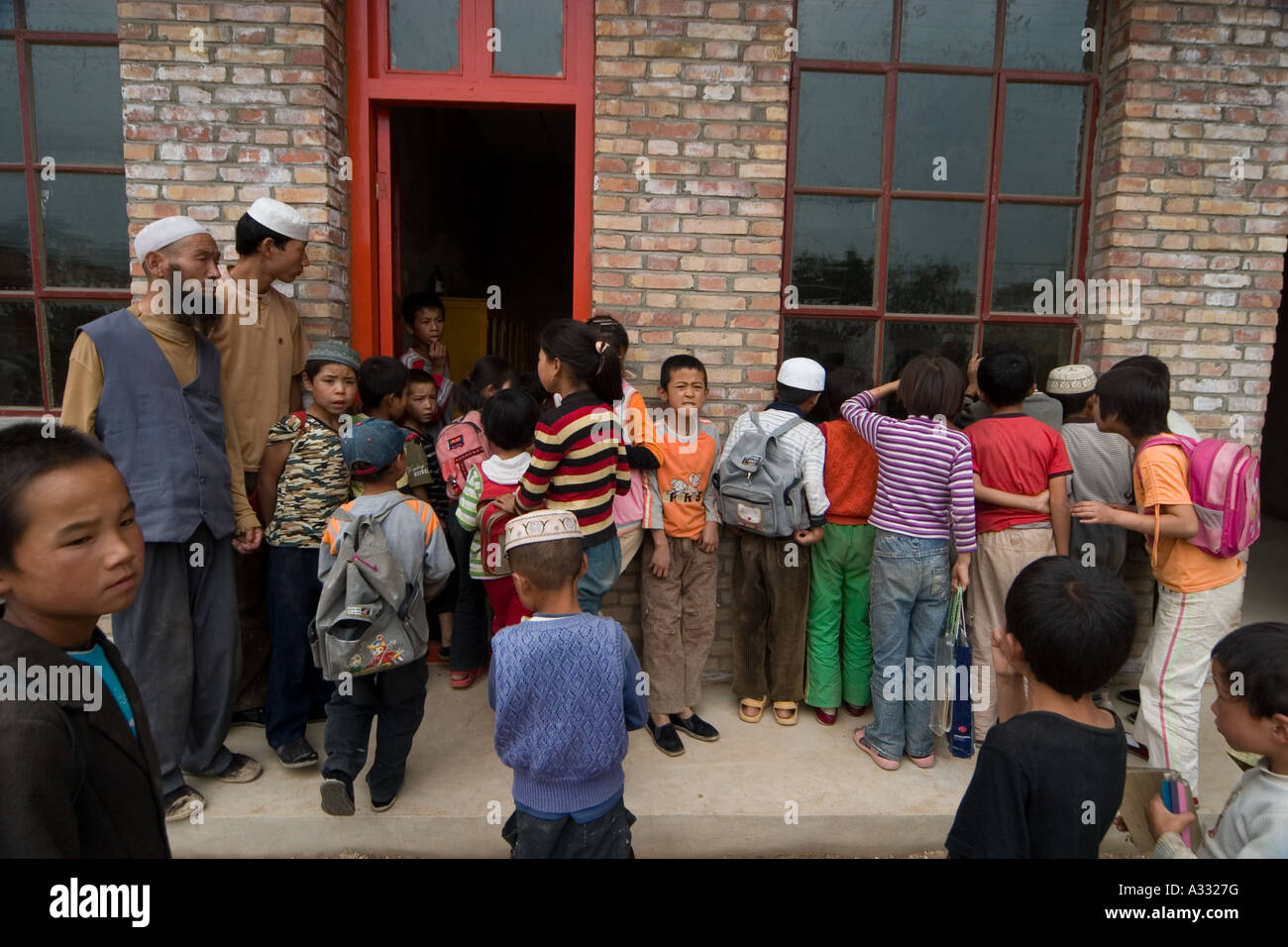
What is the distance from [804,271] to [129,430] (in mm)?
3079

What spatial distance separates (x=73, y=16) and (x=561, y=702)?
4117 mm

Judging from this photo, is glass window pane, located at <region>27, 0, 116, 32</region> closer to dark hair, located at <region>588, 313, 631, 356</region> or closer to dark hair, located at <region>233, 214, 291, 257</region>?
dark hair, located at <region>233, 214, 291, 257</region>

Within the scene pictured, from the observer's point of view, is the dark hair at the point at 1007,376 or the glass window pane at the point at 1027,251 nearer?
the dark hair at the point at 1007,376

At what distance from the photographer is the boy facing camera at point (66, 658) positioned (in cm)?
115

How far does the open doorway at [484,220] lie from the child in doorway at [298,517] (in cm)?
121

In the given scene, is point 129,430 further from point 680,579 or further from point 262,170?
point 680,579

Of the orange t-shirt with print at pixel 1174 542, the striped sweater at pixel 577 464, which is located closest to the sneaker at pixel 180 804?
the striped sweater at pixel 577 464

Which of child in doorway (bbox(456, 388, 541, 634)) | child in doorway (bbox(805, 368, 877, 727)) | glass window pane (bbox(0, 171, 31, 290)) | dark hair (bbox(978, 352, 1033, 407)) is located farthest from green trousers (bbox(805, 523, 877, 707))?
glass window pane (bbox(0, 171, 31, 290))

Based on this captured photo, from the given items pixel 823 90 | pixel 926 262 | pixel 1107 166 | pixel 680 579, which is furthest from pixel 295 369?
pixel 1107 166

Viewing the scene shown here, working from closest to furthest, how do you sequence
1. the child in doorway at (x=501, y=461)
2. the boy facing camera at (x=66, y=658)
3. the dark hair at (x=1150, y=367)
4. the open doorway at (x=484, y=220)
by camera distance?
the boy facing camera at (x=66, y=658) → the dark hair at (x=1150, y=367) → the child in doorway at (x=501, y=461) → the open doorway at (x=484, y=220)

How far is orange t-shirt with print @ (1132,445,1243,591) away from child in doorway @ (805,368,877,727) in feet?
3.43

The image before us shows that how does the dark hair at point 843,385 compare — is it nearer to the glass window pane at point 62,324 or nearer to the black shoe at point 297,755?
the black shoe at point 297,755

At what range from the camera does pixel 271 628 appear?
3203 millimetres

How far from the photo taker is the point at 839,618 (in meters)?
3.60
